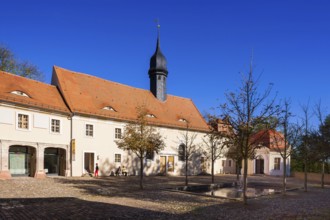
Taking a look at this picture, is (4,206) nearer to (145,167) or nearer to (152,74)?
(145,167)

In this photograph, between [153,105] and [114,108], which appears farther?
[153,105]

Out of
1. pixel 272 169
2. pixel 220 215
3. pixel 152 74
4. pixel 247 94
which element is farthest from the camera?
pixel 272 169

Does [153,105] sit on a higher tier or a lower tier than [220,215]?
higher

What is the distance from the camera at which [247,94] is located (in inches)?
615

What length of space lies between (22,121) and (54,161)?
203 inches

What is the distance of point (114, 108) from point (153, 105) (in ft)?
22.7

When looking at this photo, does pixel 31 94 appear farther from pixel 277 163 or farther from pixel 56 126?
pixel 277 163

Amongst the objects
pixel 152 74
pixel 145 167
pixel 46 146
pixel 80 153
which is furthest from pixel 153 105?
pixel 46 146

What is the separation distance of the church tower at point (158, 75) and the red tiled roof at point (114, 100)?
89 centimetres

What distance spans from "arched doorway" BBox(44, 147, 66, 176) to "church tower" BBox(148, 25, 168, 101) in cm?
1585

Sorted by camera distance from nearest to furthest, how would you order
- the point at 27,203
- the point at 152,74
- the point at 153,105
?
the point at 27,203 < the point at 153,105 < the point at 152,74

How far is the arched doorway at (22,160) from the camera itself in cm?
2573

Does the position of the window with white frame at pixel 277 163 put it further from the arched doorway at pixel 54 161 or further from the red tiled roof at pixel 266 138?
the arched doorway at pixel 54 161

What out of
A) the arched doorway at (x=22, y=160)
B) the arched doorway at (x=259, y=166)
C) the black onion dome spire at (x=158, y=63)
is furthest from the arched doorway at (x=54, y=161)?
the arched doorway at (x=259, y=166)
